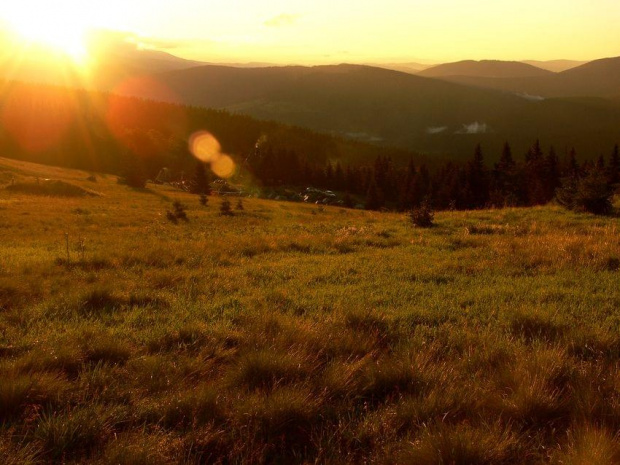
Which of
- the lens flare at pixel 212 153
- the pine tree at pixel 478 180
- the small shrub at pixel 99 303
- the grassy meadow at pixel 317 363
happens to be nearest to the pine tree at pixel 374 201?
the pine tree at pixel 478 180

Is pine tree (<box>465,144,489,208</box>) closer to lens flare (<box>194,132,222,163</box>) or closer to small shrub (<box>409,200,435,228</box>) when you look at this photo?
small shrub (<box>409,200,435,228</box>)

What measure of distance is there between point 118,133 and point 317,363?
17234 centimetres

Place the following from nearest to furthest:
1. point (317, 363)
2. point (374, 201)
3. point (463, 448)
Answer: point (463, 448) → point (317, 363) → point (374, 201)

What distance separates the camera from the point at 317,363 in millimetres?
4762

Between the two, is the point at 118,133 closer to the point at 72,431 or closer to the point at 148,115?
the point at 148,115

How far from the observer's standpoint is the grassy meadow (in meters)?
3.41

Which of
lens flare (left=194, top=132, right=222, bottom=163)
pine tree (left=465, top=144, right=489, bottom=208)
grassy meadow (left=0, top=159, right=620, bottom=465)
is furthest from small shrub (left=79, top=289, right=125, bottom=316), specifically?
lens flare (left=194, top=132, right=222, bottom=163)

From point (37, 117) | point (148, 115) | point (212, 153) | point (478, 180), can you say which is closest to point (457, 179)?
point (478, 180)

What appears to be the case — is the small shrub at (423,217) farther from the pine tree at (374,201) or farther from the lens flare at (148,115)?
the lens flare at (148,115)

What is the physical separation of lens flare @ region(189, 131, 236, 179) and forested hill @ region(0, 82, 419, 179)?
3.38m

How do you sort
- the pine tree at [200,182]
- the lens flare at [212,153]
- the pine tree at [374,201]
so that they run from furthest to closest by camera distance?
the lens flare at [212,153]
the pine tree at [374,201]
the pine tree at [200,182]

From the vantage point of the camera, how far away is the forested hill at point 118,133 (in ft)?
433

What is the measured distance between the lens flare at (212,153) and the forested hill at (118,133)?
3379 mm

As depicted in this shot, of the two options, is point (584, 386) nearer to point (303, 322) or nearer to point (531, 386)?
point (531, 386)
